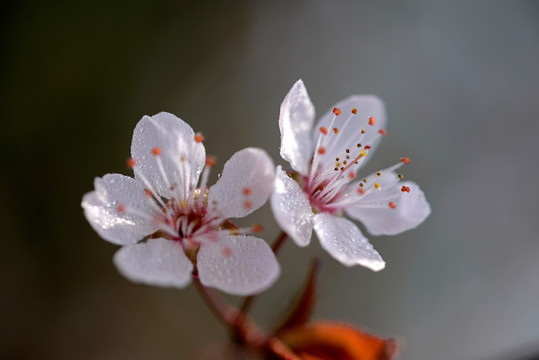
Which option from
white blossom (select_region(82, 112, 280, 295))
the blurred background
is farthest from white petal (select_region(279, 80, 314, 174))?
the blurred background

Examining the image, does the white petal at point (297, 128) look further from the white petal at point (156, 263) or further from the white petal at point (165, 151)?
the white petal at point (156, 263)

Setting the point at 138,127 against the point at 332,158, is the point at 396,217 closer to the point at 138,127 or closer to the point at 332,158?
the point at 332,158

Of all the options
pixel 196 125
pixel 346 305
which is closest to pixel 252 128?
pixel 196 125

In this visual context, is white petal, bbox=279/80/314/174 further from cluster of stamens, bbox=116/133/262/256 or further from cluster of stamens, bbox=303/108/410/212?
cluster of stamens, bbox=116/133/262/256

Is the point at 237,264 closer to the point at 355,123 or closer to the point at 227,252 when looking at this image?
the point at 227,252

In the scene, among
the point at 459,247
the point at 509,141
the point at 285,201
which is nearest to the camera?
the point at 285,201

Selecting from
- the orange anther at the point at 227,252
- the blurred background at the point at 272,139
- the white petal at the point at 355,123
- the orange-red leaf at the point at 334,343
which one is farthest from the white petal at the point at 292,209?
the blurred background at the point at 272,139
